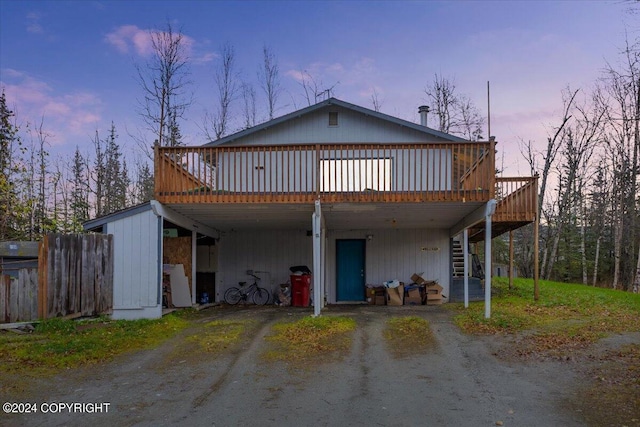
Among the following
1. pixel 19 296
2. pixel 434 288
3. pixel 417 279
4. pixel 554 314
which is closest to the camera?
pixel 19 296

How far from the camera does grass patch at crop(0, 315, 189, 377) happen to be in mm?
6796

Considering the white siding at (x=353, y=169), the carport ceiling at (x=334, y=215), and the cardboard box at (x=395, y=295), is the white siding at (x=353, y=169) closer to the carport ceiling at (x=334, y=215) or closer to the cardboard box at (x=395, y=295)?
the carport ceiling at (x=334, y=215)

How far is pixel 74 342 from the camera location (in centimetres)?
793

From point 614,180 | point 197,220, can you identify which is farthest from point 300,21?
point 614,180

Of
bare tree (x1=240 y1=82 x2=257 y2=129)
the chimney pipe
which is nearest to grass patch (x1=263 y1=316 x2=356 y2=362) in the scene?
the chimney pipe

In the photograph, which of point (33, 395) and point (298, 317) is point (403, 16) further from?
point (33, 395)

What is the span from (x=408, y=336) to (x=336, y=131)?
25.1 ft

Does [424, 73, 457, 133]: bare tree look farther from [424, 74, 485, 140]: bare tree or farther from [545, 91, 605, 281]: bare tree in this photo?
[545, 91, 605, 281]: bare tree

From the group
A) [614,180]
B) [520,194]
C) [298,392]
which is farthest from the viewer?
[614,180]

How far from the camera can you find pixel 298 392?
562cm

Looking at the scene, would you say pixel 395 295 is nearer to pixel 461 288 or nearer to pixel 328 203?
pixel 461 288

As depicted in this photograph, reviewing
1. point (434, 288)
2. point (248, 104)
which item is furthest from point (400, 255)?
point (248, 104)

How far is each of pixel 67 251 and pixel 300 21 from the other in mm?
10286

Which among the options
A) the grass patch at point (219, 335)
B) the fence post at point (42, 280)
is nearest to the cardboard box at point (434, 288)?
the grass patch at point (219, 335)
